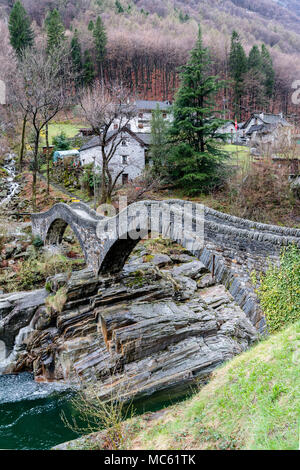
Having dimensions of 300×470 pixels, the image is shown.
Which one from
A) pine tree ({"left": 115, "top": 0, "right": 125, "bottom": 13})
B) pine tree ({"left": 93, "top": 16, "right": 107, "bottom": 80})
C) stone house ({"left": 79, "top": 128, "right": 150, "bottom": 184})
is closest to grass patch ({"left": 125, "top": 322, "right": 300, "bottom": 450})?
A: stone house ({"left": 79, "top": 128, "right": 150, "bottom": 184})

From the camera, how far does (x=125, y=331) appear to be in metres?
11.0

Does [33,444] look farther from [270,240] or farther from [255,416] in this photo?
[270,240]

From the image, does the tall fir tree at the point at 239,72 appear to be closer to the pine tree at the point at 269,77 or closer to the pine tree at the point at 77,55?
the pine tree at the point at 269,77

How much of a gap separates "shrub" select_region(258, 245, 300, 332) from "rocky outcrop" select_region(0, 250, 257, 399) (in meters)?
4.09

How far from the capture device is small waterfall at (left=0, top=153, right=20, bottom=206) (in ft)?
85.4

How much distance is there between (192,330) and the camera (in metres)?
11.3

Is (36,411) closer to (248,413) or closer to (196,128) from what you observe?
(248,413)

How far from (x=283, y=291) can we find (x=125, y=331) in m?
6.21

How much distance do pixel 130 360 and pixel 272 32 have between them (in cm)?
11566

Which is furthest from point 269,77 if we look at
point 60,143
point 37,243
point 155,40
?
point 37,243

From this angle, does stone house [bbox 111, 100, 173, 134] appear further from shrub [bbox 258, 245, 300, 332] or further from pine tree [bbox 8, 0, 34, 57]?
shrub [bbox 258, 245, 300, 332]

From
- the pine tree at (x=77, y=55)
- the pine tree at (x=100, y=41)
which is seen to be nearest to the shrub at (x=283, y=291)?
the pine tree at (x=77, y=55)

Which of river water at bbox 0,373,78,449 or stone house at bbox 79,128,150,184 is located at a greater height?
stone house at bbox 79,128,150,184

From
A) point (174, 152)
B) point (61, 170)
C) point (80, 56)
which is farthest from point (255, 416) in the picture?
point (80, 56)
